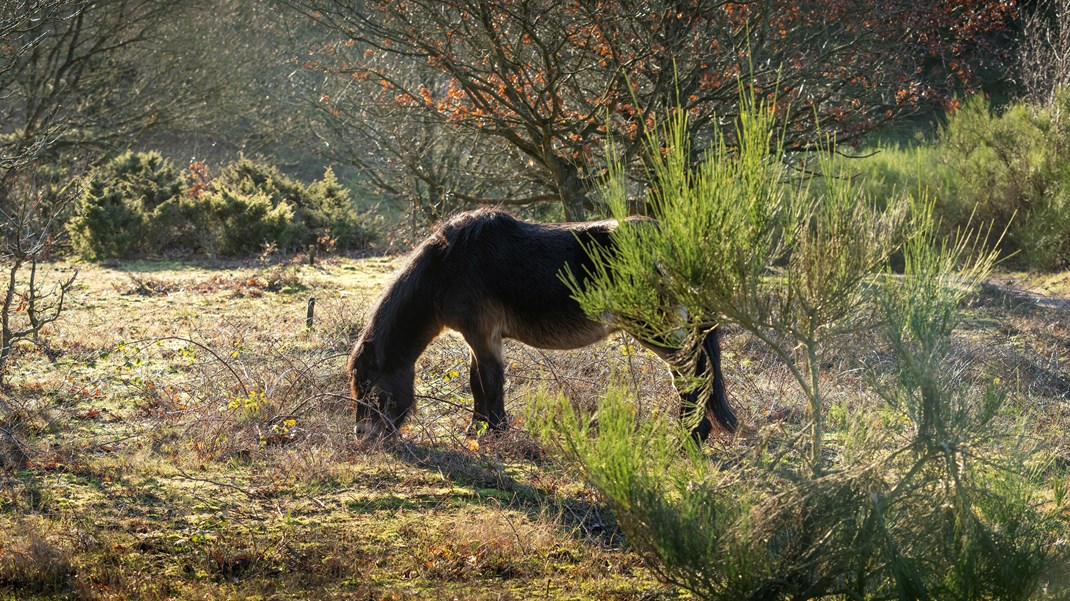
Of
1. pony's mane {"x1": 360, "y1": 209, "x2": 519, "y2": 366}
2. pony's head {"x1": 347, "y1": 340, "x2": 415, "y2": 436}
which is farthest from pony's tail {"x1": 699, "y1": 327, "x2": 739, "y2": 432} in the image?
pony's head {"x1": 347, "y1": 340, "x2": 415, "y2": 436}

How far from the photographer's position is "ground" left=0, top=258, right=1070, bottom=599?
4.56 metres

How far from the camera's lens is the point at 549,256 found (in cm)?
670

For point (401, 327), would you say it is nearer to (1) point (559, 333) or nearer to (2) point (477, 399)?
(2) point (477, 399)

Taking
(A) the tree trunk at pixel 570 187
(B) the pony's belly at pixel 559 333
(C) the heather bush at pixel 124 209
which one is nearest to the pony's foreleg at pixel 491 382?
(B) the pony's belly at pixel 559 333

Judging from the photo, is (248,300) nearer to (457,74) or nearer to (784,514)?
(457,74)

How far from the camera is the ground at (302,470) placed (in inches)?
179

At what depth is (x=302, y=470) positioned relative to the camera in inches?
228

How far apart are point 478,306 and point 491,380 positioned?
521mm

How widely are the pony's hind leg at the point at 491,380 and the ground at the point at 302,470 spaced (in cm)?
20

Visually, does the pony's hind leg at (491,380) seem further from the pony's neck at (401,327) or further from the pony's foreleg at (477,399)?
the pony's neck at (401,327)

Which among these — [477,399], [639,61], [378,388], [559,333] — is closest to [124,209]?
[639,61]

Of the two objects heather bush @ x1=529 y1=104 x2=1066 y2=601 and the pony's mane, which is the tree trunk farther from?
heather bush @ x1=529 y1=104 x2=1066 y2=601

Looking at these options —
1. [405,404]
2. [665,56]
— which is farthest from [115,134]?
[405,404]

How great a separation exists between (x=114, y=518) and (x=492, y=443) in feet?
7.73
